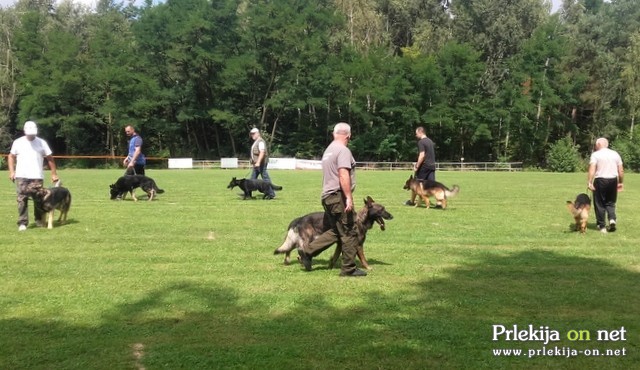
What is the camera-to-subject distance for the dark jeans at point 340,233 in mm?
6227

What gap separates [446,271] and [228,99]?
4973cm

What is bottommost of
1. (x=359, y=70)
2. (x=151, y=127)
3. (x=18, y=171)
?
(x=18, y=171)

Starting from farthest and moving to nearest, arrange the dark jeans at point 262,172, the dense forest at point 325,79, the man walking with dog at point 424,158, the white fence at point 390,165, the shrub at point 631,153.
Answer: the dense forest at point 325,79
the white fence at point 390,165
the shrub at point 631,153
the dark jeans at point 262,172
the man walking with dog at point 424,158

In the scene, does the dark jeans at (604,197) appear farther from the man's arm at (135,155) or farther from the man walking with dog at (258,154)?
the man's arm at (135,155)

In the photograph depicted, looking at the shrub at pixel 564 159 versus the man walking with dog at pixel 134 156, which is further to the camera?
the shrub at pixel 564 159

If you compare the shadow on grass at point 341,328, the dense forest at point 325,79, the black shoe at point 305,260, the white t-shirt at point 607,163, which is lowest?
the shadow on grass at point 341,328

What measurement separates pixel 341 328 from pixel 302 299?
35.8 inches

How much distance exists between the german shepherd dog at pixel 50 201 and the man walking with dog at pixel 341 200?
5799 millimetres

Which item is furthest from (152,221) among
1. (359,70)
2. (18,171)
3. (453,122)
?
(453,122)

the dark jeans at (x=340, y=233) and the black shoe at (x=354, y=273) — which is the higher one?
the dark jeans at (x=340, y=233)

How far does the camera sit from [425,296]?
222 inches

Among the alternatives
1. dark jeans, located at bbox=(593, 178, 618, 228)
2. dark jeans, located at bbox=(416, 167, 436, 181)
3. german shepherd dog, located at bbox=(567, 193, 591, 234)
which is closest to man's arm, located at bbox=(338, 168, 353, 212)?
german shepherd dog, located at bbox=(567, 193, 591, 234)

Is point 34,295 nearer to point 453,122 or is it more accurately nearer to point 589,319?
point 589,319

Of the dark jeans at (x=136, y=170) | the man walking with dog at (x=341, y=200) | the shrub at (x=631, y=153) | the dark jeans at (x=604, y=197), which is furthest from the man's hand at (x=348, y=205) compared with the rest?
the shrub at (x=631, y=153)
